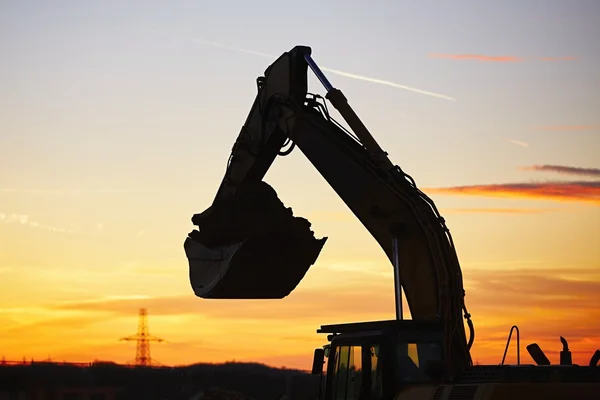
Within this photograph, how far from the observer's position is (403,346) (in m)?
15.0

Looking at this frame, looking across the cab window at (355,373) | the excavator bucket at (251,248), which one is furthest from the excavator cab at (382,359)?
the excavator bucket at (251,248)

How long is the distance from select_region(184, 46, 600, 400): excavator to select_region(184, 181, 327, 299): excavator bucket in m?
0.02

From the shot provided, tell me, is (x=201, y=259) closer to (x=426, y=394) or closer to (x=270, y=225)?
(x=270, y=225)

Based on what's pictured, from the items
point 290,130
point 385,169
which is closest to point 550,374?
point 385,169

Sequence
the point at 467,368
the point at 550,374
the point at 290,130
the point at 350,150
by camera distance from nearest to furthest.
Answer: the point at 550,374 → the point at 467,368 → the point at 350,150 → the point at 290,130

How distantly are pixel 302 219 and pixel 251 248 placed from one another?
141 cm

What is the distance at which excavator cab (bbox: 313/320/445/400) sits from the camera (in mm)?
14812

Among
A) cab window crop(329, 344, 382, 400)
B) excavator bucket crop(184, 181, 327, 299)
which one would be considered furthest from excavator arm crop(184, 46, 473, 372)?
cab window crop(329, 344, 382, 400)

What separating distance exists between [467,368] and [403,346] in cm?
155

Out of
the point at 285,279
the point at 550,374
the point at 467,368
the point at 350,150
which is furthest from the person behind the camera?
the point at 285,279

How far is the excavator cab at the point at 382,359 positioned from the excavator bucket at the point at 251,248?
645 cm

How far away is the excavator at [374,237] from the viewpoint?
577 inches

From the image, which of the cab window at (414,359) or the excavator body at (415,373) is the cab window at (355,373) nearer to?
the excavator body at (415,373)

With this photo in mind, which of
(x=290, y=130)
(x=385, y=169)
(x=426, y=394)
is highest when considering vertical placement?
(x=290, y=130)
